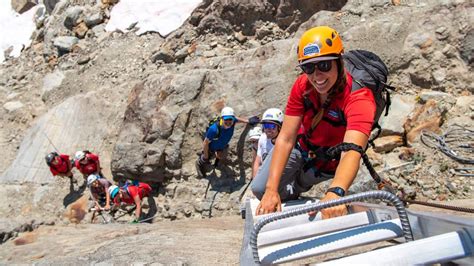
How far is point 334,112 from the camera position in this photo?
351 centimetres

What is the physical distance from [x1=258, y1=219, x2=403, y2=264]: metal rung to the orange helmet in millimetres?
1471

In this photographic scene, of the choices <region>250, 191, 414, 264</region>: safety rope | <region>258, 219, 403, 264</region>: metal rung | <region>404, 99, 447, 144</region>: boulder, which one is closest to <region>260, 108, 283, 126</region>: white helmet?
<region>404, 99, 447, 144</region>: boulder

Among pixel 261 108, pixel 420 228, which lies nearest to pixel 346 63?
pixel 420 228

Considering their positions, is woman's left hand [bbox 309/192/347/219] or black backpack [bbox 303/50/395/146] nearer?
woman's left hand [bbox 309/192/347/219]

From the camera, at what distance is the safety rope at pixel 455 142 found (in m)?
7.53

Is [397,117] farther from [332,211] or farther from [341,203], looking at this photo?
[341,203]

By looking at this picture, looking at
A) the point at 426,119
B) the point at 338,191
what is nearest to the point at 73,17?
the point at 426,119

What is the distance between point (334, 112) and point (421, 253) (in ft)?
6.31

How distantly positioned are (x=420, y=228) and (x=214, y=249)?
2.89 metres

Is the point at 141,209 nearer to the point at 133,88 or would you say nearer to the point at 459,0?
the point at 133,88

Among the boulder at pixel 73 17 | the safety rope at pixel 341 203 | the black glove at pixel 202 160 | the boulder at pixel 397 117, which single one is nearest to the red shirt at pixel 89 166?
the black glove at pixel 202 160

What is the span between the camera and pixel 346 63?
3697mm

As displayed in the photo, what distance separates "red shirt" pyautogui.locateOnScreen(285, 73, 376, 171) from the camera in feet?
10.2

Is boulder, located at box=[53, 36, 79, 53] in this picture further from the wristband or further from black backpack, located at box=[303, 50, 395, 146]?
the wristband
